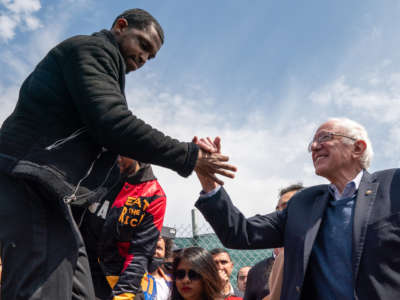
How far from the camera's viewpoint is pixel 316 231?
223 centimetres

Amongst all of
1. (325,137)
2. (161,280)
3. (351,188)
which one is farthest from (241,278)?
(351,188)

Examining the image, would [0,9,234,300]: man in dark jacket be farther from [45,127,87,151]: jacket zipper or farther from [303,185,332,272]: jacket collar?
[303,185,332,272]: jacket collar

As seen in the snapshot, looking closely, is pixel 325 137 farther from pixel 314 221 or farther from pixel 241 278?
pixel 241 278

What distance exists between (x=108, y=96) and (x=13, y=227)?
63cm

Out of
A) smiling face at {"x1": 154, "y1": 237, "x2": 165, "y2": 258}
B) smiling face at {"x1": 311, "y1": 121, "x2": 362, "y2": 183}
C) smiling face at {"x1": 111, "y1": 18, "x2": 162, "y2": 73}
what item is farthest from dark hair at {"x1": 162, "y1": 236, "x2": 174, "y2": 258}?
smiling face at {"x1": 111, "y1": 18, "x2": 162, "y2": 73}

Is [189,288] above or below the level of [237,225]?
below

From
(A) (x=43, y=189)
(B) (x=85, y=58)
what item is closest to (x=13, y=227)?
(A) (x=43, y=189)

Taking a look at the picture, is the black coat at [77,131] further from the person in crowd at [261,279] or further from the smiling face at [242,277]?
the smiling face at [242,277]

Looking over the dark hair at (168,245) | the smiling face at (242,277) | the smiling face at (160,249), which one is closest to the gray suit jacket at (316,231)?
the smiling face at (160,249)

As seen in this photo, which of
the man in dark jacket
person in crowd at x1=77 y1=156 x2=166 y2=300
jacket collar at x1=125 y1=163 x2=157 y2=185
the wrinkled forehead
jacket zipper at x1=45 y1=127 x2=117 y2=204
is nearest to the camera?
the man in dark jacket

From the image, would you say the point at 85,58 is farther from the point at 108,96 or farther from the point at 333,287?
the point at 333,287

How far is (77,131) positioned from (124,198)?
1271 mm

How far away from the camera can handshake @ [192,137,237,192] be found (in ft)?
6.21

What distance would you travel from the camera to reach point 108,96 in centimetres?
163
